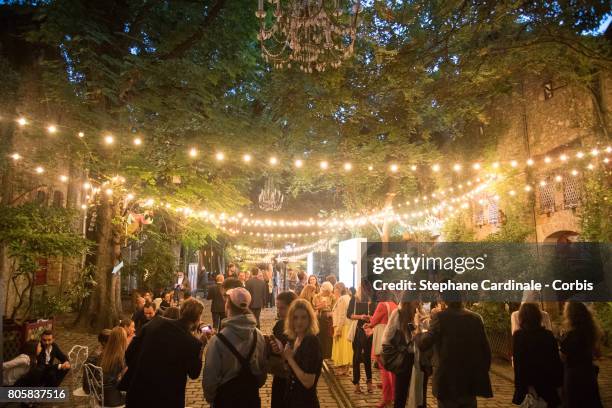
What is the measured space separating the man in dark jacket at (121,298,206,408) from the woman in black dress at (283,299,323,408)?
837 mm

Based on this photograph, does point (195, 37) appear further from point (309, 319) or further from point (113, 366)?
point (309, 319)

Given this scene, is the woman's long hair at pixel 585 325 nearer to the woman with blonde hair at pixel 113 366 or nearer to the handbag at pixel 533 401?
the handbag at pixel 533 401

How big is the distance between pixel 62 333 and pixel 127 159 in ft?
16.7

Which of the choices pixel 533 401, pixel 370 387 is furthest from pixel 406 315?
pixel 370 387

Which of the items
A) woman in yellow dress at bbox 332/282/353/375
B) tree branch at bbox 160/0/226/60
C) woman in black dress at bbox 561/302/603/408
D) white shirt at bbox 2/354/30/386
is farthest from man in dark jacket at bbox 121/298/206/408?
tree branch at bbox 160/0/226/60

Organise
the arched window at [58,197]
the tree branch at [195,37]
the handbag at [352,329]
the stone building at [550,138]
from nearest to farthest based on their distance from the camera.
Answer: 1. the handbag at [352,329]
2. the tree branch at [195,37]
3. the stone building at [550,138]
4. the arched window at [58,197]

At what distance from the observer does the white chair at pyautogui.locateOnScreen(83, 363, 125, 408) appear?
4.59 m

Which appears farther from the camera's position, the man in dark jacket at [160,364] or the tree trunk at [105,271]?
the tree trunk at [105,271]

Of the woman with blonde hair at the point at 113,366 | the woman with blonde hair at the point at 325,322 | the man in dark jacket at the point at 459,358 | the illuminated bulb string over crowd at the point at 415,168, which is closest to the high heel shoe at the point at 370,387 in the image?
the woman with blonde hair at the point at 325,322

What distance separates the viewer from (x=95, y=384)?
15.5 feet

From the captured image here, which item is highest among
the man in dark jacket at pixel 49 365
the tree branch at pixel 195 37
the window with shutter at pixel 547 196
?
the tree branch at pixel 195 37

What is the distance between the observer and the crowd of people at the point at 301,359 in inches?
137

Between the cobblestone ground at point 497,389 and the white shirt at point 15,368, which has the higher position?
the white shirt at point 15,368

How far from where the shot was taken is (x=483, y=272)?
1038 cm
